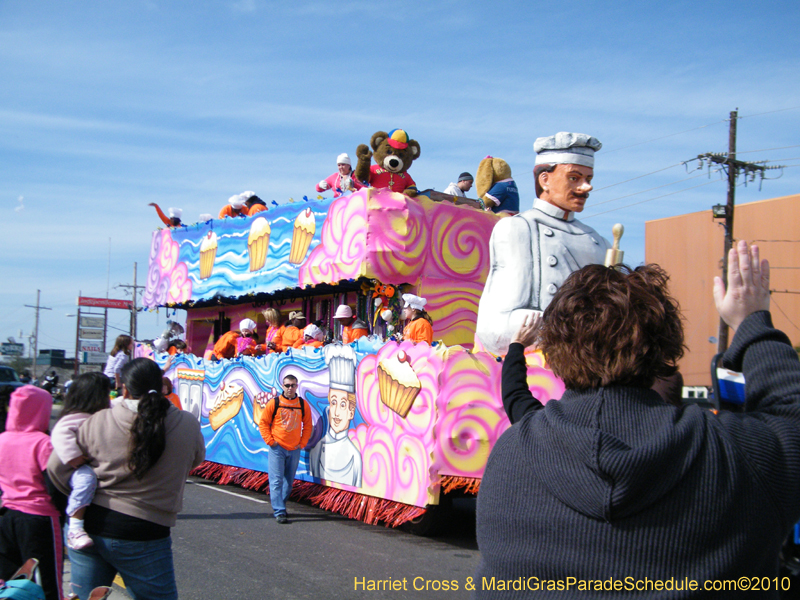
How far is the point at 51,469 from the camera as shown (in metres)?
3.34

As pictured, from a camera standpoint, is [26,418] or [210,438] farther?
[210,438]

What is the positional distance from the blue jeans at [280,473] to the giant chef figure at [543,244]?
3338 mm

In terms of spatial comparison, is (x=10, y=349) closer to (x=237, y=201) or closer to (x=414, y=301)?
(x=237, y=201)

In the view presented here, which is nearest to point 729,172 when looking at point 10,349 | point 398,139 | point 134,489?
point 398,139

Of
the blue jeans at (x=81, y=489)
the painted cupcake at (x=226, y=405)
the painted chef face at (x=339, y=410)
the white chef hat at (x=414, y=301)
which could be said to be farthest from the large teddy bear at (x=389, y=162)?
the blue jeans at (x=81, y=489)

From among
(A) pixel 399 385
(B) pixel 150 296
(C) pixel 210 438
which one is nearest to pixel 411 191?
(A) pixel 399 385

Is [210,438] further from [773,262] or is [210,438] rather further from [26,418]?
[773,262]

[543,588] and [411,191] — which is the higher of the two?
[411,191]

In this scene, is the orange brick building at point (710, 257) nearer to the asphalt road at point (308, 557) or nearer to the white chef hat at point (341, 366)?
the white chef hat at point (341, 366)

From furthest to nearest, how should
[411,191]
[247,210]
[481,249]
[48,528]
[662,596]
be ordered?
[247,210] → [481,249] → [411,191] → [48,528] → [662,596]

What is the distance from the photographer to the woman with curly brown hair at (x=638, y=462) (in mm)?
1586

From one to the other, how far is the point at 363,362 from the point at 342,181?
8.99ft

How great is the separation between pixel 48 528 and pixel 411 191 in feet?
18.8

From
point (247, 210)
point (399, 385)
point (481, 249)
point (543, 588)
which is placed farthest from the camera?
point (247, 210)
